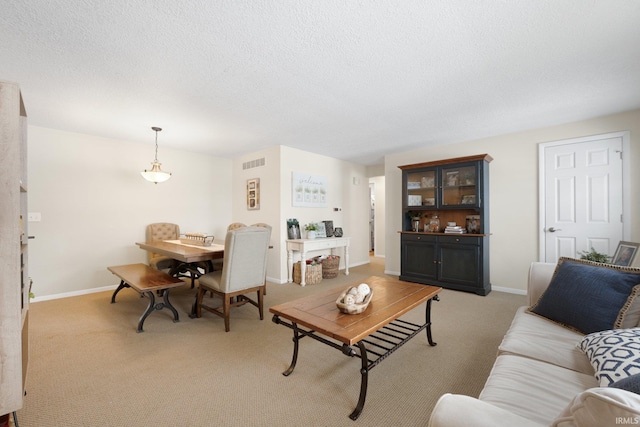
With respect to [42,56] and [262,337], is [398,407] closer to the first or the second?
[262,337]

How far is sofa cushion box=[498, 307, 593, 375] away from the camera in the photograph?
51.6 inches

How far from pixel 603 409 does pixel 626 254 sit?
9.79 ft

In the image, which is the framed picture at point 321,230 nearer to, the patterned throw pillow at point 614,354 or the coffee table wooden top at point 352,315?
the coffee table wooden top at point 352,315

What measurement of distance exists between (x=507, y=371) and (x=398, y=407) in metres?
0.69

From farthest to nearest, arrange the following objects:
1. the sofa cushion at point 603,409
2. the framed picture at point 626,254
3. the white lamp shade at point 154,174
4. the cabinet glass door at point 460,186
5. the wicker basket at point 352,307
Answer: the cabinet glass door at point 460,186, the white lamp shade at point 154,174, the framed picture at point 626,254, the wicker basket at point 352,307, the sofa cushion at point 603,409

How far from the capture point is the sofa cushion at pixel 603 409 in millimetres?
535

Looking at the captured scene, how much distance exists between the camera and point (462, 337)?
8.32 feet

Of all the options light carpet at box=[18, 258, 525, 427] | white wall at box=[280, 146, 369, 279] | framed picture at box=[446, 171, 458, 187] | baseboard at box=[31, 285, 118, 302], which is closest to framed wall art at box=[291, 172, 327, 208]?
white wall at box=[280, 146, 369, 279]

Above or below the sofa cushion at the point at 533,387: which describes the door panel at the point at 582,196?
above

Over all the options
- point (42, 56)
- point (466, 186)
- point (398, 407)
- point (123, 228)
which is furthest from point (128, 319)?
point (466, 186)

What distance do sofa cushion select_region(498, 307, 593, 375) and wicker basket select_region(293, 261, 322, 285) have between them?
123 inches

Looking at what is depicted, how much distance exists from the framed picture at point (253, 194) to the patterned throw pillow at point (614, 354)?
15.0ft

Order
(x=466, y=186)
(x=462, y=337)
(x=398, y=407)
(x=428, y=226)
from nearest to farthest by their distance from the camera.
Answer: (x=398, y=407), (x=462, y=337), (x=466, y=186), (x=428, y=226)

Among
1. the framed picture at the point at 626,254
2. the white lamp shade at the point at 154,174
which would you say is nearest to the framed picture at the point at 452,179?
the framed picture at the point at 626,254
